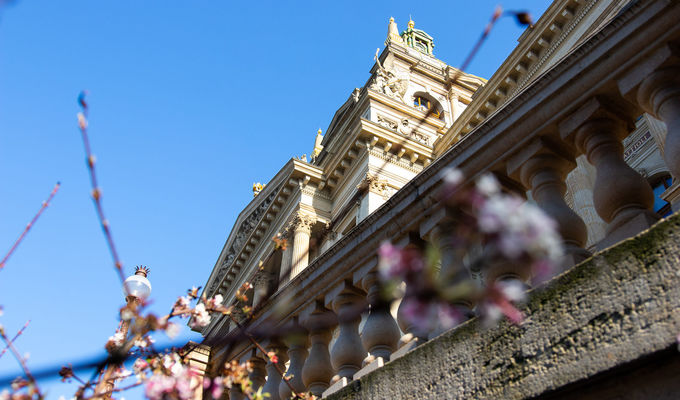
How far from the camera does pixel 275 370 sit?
18.3ft

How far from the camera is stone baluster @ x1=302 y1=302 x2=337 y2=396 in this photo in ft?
16.2

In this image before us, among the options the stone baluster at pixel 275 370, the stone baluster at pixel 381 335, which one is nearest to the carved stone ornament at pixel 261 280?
the stone baluster at pixel 275 370

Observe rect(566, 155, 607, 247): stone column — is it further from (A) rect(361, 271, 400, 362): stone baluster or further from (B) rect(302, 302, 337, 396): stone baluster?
(A) rect(361, 271, 400, 362): stone baluster

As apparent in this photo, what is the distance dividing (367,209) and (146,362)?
74.6ft

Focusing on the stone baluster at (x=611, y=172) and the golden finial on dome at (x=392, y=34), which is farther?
the golden finial on dome at (x=392, y=34)

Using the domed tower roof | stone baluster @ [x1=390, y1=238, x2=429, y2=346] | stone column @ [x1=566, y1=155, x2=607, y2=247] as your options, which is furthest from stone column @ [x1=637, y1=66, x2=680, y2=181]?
the domed tower roof

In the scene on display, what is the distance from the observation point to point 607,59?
3.85m

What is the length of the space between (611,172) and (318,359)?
2.68 metres

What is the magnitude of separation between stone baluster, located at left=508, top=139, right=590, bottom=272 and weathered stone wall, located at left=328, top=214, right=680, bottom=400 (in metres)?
0.65

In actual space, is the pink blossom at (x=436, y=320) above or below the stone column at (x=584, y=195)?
below

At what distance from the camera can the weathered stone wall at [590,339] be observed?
269 cm

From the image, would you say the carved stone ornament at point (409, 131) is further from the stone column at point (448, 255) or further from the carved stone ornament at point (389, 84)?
the stone column at point (448, 255)

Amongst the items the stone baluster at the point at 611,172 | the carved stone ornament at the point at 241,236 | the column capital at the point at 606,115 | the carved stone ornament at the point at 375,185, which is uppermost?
the carved stone ornament at the point at 241,236

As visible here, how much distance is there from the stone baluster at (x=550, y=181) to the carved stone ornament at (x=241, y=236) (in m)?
30.4
